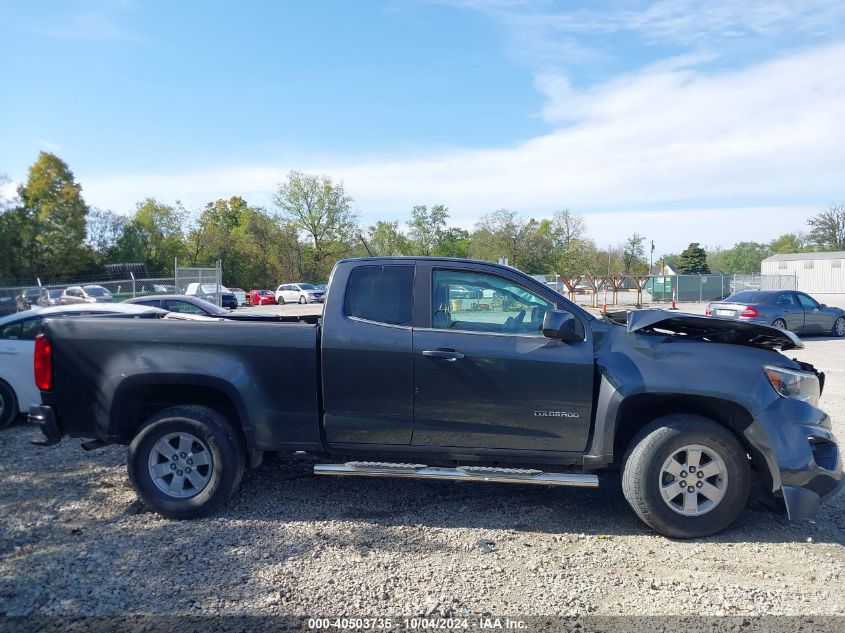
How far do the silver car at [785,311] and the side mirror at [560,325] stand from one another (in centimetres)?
1479

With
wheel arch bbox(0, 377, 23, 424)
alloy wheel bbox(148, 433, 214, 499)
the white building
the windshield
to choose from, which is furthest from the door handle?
the white building

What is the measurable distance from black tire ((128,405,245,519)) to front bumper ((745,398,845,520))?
3649mm

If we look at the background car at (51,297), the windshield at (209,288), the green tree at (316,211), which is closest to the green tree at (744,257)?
the green tree at (316,211)

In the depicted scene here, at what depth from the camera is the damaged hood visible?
4.59 meters

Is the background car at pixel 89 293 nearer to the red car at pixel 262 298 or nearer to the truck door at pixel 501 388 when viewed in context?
the truck door at pixel 501 388

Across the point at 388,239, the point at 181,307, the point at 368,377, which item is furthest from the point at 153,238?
the point at 368,377

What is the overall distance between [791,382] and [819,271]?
6734cm

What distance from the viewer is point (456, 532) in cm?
453

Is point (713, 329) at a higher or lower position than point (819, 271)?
lower

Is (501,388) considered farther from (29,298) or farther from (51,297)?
(51,297)

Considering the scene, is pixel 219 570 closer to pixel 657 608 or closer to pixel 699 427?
pixel 657 608

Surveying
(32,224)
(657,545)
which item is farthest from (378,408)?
(32,224)

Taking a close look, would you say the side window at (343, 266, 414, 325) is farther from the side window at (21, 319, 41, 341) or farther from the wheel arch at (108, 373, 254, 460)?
the side window at (21, 319, 41, 341)

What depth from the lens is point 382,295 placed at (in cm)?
484
